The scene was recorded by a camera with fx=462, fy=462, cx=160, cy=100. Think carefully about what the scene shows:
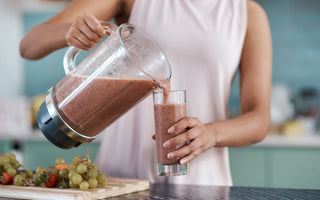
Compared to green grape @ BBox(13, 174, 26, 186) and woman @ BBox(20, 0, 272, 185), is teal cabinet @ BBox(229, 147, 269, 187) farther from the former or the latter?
green grape @ BBox(13, 174, 26, 186)

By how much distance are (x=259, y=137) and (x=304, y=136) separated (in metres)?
1.73

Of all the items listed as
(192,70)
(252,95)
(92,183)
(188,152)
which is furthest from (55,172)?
(252,95)

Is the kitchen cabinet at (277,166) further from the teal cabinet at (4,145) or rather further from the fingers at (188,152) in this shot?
the fingers at (188,152)

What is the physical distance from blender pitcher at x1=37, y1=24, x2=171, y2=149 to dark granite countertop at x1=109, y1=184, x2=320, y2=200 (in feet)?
0.69

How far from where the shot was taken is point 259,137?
4.70ft

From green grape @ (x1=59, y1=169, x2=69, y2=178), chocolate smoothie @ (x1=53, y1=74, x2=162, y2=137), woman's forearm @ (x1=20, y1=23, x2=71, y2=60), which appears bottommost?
green grape @ (x1=59, y1=169, x2=69, y2=178)

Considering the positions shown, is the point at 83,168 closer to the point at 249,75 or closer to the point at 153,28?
the point at 153,28

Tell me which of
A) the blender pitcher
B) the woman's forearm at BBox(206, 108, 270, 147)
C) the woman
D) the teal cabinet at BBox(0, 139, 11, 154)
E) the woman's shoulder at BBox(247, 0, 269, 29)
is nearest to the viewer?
the blender pitcher

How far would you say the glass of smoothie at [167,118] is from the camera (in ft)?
3.52

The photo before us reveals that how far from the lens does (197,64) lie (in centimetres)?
144

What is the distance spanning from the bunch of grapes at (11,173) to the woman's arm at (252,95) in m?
0.50

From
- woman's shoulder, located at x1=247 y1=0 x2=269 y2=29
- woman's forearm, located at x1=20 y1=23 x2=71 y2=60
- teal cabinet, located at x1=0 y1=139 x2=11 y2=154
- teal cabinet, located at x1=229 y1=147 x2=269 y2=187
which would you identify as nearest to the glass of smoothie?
woman's forearm, located at x1=20 y1=23 x2=71 y2=60

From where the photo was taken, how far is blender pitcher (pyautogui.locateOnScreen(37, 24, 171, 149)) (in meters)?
1.06

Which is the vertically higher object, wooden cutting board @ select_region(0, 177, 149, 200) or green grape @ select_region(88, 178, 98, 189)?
green grape @ select_region(88, 178, 98, 189)
